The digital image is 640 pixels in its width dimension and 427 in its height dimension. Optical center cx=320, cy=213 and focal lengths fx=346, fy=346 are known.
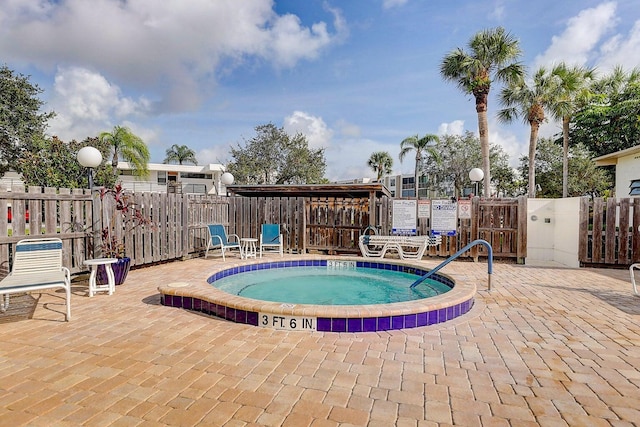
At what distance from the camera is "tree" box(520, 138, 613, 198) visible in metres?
26.0

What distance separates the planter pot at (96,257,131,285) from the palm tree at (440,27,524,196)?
1562 centimetres

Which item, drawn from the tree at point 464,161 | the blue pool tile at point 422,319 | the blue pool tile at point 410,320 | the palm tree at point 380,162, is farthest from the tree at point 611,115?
the blue pool tile at point 410,320

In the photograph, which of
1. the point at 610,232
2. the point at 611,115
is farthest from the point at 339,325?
the point at 611,115

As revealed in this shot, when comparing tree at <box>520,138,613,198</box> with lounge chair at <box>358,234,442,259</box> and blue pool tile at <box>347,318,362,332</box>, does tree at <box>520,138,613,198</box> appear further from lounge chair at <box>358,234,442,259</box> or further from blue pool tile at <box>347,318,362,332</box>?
blue pool tile at <box>347,318,362,332</box>

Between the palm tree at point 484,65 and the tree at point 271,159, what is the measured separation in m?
13.2

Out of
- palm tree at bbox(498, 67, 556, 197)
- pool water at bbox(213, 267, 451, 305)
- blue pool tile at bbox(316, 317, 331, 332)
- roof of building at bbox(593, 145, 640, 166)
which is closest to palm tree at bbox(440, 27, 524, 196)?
palm tree at bbox(498, 67, 556, 197)

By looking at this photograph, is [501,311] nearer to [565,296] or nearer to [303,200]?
[565,296]

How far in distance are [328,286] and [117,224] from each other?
15.3 ft

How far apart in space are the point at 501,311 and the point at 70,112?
3040 cm

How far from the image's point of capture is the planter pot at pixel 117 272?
5.92 meters

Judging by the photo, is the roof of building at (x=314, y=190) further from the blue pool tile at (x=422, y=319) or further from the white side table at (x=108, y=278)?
the blue pool tile at (x=422, y=319)

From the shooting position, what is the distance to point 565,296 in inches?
224

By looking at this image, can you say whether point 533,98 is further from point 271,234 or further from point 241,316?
point 241,316

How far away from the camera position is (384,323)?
404 centimetres
